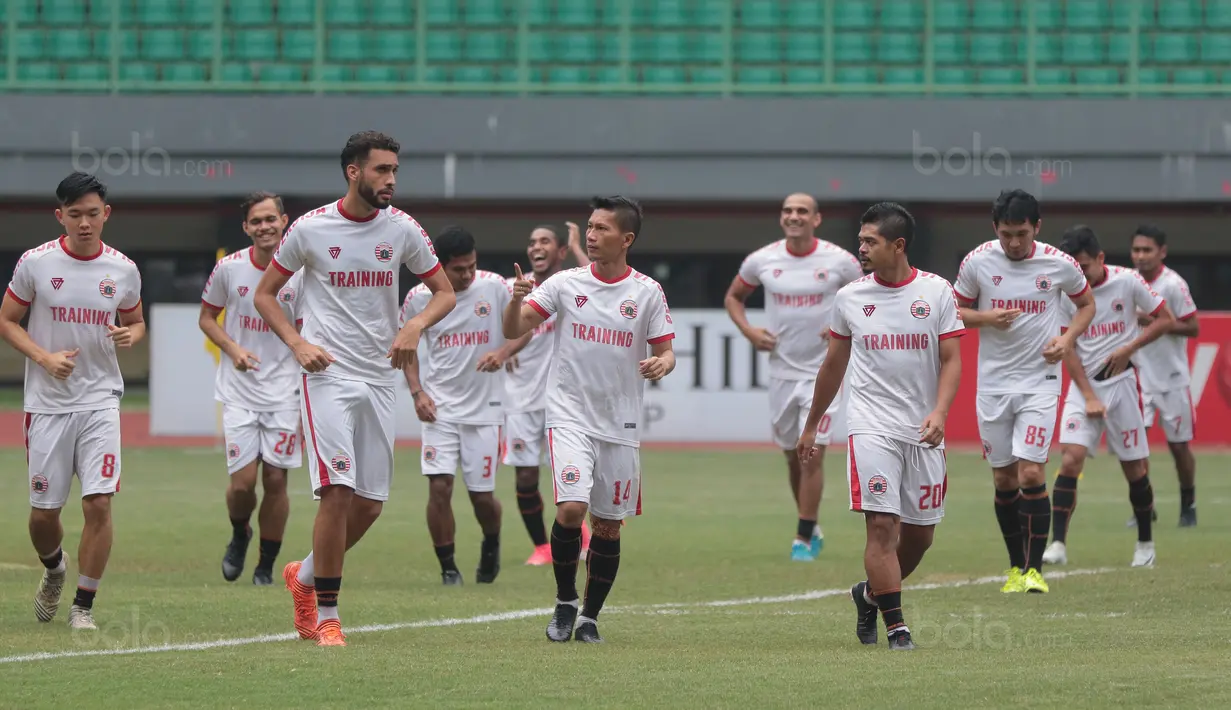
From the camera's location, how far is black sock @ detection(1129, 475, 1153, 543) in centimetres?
1186

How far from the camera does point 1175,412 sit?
14828 mm

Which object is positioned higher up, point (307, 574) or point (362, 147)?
point (362, 147)

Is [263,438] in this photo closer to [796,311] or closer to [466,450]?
[466,450]

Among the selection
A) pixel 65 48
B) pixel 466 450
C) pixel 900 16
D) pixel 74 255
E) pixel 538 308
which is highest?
pixel 900 16

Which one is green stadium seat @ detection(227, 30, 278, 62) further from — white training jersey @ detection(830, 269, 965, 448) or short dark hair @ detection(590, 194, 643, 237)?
white training jersey @ detection(830, 269, 965, 448)

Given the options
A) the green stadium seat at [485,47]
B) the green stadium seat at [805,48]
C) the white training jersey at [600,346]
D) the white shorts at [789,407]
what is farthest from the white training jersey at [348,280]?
the green stadium seat at [805,48]

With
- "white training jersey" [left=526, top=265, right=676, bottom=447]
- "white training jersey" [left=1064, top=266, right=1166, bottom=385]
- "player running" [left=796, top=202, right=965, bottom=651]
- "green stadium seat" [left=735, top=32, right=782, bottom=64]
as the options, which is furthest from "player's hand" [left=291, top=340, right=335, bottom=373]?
"green stadium seat" [left=735, top=32, right=782, bottom=64]

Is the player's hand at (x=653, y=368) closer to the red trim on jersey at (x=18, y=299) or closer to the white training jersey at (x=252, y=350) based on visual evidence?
the red trim on jersey at (x=18, y=299)

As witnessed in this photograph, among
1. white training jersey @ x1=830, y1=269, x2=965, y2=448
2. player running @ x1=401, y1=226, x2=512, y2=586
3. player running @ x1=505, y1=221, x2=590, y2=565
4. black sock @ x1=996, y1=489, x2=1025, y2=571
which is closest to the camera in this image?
white training jersey @ x1=830, y1=269, x2=965, y2=448

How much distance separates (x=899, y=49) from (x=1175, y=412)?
16588 millimetres

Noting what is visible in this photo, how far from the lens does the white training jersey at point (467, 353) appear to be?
11531 millimetres

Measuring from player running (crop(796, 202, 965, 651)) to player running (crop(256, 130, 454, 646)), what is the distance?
189cm

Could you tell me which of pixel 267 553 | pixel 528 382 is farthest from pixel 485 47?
pixel 267 553

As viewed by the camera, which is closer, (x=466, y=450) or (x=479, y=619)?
(x=479, y=619)
